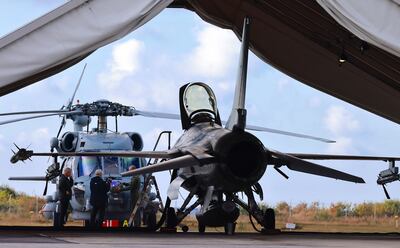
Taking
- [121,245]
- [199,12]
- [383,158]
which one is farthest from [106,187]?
[121,245]

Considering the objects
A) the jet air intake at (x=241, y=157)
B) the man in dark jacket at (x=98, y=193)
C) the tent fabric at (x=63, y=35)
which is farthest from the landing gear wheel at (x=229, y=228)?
the tent fabric at (x=63, y=35)

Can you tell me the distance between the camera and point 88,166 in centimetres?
2323

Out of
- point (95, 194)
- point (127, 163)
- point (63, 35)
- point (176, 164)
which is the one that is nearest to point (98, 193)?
point (95, 194)

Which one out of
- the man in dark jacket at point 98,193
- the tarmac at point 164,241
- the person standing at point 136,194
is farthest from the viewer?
the person standing at point 136,194

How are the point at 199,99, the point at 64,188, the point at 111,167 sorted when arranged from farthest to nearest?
the point at 111,167 → the point at 64,188 → the point at 199,99

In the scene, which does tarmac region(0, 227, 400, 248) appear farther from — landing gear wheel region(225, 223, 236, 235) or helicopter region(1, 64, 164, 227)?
helicopter region(1, 64, 164, 227)

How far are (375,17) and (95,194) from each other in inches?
358

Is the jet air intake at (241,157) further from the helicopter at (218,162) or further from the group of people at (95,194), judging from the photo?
the group of people at (95,194)

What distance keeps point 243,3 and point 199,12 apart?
4.16 ft

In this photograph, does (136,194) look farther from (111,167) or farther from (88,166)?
(88,166)

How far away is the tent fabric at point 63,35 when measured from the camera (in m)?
12.7

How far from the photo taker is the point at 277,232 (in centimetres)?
1703

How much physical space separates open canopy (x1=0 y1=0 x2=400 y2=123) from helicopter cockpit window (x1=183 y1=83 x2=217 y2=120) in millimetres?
2237

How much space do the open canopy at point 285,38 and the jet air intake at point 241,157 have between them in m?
2.96
